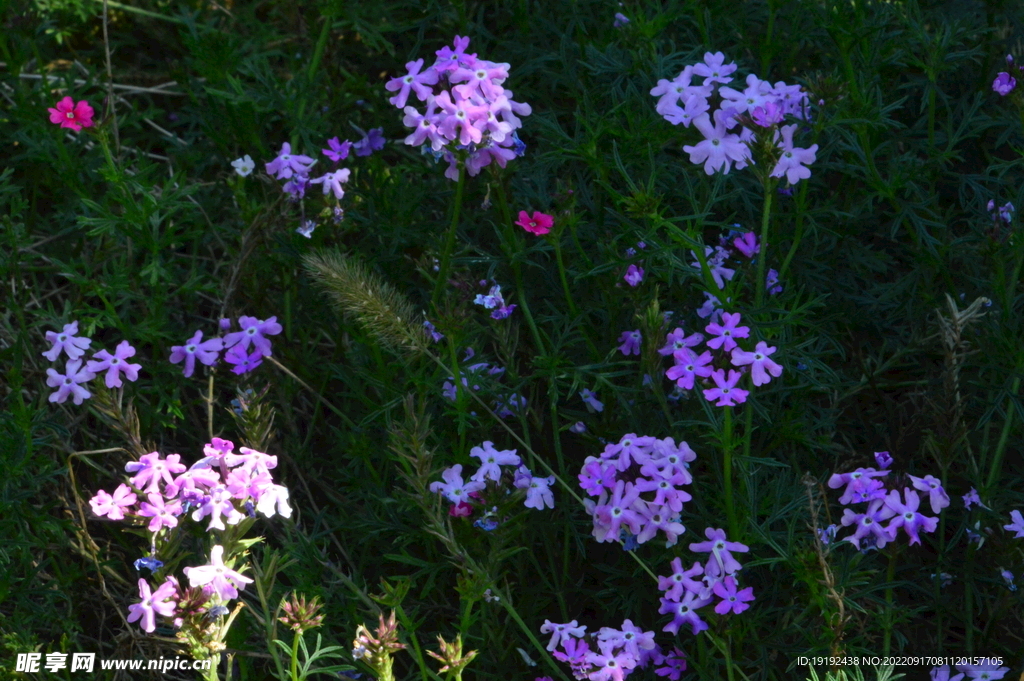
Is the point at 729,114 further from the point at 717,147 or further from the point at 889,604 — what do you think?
the point at 889,604

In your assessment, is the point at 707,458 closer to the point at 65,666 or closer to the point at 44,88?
the point at 65,666

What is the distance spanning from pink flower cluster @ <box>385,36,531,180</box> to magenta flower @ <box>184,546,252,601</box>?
1.10m

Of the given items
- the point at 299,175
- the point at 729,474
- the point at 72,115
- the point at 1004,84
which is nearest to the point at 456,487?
the point at 729,474

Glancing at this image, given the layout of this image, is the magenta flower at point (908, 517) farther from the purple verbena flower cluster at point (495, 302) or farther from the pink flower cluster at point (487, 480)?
the purple verbena flower cluster at point (495, 302)

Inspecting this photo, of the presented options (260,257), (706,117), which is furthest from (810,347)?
(260,257)

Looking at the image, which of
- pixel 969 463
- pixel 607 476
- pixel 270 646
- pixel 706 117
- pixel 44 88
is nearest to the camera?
pixel 270 646

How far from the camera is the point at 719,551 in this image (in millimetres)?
2535

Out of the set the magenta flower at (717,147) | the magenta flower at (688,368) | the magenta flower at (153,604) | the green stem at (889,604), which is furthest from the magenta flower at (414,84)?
the green stem at (889,604)

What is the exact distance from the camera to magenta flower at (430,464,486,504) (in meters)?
2.63

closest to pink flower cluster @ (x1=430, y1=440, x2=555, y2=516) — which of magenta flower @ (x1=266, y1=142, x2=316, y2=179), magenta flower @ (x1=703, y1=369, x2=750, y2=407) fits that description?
magenta flower @ (x1=703, y1=369, x2=750, y2=407)

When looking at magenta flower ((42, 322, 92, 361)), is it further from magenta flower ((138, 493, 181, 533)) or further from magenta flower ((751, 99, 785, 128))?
magenta flower ((751, 99, 785, 128))

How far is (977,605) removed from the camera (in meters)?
2.90

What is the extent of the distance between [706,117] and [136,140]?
8.26 feet

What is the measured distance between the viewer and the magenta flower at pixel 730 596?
246cm
